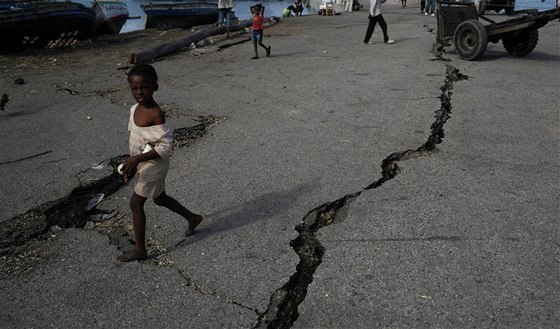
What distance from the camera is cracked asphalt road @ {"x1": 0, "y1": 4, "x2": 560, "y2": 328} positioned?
2.54 meters

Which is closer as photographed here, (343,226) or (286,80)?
(343,226)

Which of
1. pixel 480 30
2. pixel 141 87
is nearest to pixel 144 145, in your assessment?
pixel 141 87

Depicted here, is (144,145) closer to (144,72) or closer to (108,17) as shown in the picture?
(144,72)

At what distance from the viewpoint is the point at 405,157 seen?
4.59m

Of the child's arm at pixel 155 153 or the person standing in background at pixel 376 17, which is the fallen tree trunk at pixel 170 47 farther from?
the child's arm at pixel 155 153

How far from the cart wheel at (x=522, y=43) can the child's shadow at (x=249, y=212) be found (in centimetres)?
791

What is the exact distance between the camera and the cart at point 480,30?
27.9ft

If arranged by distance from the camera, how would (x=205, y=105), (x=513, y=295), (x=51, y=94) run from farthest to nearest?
(x=51, y=94) < (x=205, y=105) < (x=513, y=295)

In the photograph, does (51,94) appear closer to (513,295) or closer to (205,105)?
(205,105)

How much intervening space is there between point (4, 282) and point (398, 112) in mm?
4808

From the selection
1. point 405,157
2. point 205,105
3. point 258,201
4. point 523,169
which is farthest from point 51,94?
point 523,169

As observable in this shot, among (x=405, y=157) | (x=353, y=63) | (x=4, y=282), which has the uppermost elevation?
(x=353, y=63)

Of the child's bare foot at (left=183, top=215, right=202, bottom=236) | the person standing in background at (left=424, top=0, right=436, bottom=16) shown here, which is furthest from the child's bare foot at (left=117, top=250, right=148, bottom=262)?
the person standing in background at (left=424, top=0, right=436, bottom=16)

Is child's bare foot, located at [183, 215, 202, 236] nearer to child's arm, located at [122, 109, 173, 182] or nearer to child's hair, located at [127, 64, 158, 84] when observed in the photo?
child's arm, located at [122, 109, 173, 182]
